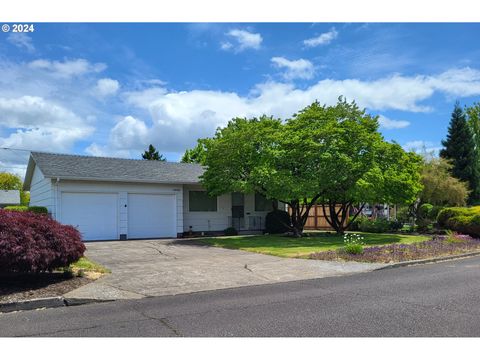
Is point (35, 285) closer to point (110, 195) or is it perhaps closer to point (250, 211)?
point (110, 195)

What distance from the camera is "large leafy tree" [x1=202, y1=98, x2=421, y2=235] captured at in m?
18.3

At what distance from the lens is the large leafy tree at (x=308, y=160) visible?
18297 mm

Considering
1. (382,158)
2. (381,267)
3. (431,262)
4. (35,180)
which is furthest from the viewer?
(35,180)

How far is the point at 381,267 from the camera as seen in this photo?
11547mm

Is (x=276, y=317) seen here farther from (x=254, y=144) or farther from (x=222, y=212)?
(x=222, y=212)

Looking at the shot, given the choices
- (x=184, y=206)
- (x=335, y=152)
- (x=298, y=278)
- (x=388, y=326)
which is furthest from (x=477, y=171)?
(x=388, y=326)

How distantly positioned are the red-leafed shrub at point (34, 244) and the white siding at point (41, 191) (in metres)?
9.21

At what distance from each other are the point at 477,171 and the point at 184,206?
90.8ft

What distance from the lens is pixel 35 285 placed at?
8.65 meters

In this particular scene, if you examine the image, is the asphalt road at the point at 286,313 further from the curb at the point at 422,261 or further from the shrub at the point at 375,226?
the shrub at the point at 375,226

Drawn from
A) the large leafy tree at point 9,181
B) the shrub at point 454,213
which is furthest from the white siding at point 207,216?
the large leafy tree at point 9,181

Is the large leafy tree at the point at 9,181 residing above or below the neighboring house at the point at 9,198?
above

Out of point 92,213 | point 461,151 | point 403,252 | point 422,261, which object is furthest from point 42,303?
point 461,151

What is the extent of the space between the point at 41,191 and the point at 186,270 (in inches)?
493
